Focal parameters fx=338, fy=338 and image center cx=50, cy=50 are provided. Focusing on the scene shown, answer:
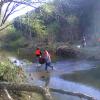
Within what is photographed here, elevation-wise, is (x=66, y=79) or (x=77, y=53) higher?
(x=77, y=53)

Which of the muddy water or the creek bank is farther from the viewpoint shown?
the creek bank

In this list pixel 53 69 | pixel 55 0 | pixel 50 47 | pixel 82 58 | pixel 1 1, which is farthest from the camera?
pixel 50 47

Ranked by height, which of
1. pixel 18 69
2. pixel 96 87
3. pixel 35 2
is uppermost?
pixel 35 2

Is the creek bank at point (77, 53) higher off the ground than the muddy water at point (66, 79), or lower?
higher

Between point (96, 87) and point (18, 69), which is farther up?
point (18, 69)

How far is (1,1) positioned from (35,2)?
142cm

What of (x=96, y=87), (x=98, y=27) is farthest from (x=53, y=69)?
(x=98, y=27)

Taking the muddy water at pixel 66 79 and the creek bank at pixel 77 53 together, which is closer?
the muddy water at pixel 66 79

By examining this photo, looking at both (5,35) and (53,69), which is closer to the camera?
(53,69)

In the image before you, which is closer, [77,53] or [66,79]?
[66,79]

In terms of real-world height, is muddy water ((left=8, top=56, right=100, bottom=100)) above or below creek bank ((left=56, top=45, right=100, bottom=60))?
below

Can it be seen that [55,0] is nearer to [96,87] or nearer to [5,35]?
[96,87]

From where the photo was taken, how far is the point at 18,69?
15844 millimetres

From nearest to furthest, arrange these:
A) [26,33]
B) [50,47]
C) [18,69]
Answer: [18,69] → [50,47] → [26,33]
